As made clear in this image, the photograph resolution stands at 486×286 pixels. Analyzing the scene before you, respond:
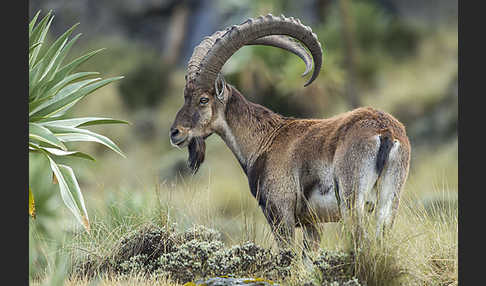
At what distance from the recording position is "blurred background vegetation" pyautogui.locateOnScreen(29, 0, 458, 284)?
75.7 feet

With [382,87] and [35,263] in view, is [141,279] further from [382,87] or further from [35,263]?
[382,87]

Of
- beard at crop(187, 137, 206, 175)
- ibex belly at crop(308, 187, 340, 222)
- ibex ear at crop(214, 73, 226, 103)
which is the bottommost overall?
ibex belly at crop(308, 187, 340, 222)

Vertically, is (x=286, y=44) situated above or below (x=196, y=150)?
above

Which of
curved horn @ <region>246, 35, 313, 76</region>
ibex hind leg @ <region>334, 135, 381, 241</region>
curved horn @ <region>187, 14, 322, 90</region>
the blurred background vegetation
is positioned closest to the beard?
curved horn @ <region>187, 14, 322, 90</region>

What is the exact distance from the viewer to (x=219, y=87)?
8.35 m

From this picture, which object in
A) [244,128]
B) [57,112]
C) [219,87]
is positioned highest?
[219,87]

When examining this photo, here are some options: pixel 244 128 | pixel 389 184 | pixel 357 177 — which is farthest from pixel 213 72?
pixel 389 184

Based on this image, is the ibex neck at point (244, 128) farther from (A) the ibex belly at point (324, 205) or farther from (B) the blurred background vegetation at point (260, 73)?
(B) the blurred background vegetation at point (260, 73)

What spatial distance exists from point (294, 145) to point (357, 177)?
3.67ft

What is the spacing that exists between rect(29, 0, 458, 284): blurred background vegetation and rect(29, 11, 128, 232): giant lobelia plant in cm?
780

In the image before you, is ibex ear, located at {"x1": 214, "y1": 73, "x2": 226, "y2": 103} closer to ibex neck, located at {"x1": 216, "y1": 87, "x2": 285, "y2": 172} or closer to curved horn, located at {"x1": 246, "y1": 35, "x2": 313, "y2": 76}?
ibex neck, located at {"x1": 216, "y1": 87, "x2": 285, "y2": 172}

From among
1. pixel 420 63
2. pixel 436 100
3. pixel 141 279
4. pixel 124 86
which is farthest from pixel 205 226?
pixel 124 86

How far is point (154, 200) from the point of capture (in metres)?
9.36

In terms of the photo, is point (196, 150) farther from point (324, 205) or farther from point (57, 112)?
point (324, 205)
